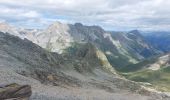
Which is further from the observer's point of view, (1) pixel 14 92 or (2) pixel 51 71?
(2) pixel 51 71

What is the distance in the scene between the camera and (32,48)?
178625mm

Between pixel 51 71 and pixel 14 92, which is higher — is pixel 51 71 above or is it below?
below

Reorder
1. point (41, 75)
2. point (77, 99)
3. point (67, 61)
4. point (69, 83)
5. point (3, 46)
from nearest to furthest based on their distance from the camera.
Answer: point (77, 99)
point (41, 75)
point (69, 83)
point (3, 46)
point (67, 61)

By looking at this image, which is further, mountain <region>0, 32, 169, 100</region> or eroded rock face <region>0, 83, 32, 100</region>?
mountain <region>0, 32, 169, 100</region>

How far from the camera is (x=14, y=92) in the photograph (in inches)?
2002

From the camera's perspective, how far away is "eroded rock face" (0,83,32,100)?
50191mm

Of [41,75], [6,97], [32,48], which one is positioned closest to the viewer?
[6,97]

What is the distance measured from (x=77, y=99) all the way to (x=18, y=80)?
16157 millimetres

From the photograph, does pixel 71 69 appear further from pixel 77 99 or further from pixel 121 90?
pixel 77 99

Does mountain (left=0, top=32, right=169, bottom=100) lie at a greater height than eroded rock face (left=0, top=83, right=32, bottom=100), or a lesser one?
lesser

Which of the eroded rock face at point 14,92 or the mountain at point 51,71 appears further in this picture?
the mountain at point 51,71

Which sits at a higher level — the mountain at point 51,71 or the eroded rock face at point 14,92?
the eroded rock face at point 14,92

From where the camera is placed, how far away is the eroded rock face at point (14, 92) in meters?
50.2

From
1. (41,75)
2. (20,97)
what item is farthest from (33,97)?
(41,75)
